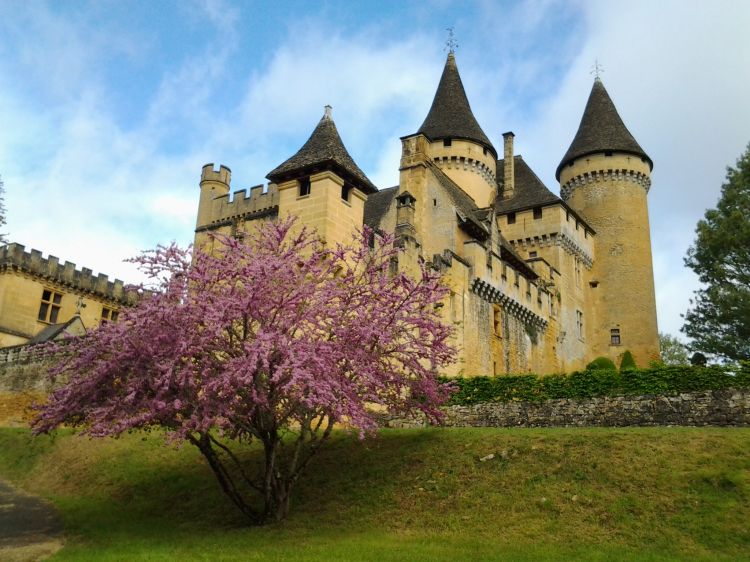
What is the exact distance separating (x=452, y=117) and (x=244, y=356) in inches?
1198

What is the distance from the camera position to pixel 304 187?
2098cm

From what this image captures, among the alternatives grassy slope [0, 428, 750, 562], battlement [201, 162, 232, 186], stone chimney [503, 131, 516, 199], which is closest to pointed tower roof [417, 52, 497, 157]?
stone chimney [503, 131, 516, 199]

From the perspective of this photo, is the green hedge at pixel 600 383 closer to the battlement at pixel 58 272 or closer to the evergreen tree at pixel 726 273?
the evergreen tree at pixel 726 273

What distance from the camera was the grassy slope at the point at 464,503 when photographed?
11.0 meters

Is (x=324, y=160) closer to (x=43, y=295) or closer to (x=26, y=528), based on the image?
(x=26, y=528)

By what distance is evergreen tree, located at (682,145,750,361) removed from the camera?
96.2 ft

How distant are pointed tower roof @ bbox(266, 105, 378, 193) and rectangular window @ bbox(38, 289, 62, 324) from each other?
19804 mm

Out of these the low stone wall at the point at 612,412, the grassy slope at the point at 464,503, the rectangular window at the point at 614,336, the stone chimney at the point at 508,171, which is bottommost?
the grassy slope at the point at 464,503

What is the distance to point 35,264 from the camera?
3509 centimetres

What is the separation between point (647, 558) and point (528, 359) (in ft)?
72.5

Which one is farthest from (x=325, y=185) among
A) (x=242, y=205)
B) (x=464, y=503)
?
(x=242, y=205)

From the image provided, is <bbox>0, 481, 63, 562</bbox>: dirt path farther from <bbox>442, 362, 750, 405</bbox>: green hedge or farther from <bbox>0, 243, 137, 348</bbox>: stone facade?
<bbox>0, 243, 137, 348</bbox>: stone facade

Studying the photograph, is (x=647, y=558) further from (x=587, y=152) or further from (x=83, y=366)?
(x=587, y=152)

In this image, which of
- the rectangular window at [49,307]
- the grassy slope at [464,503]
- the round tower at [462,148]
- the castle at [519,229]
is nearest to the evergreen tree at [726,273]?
the castle at [519,229]
